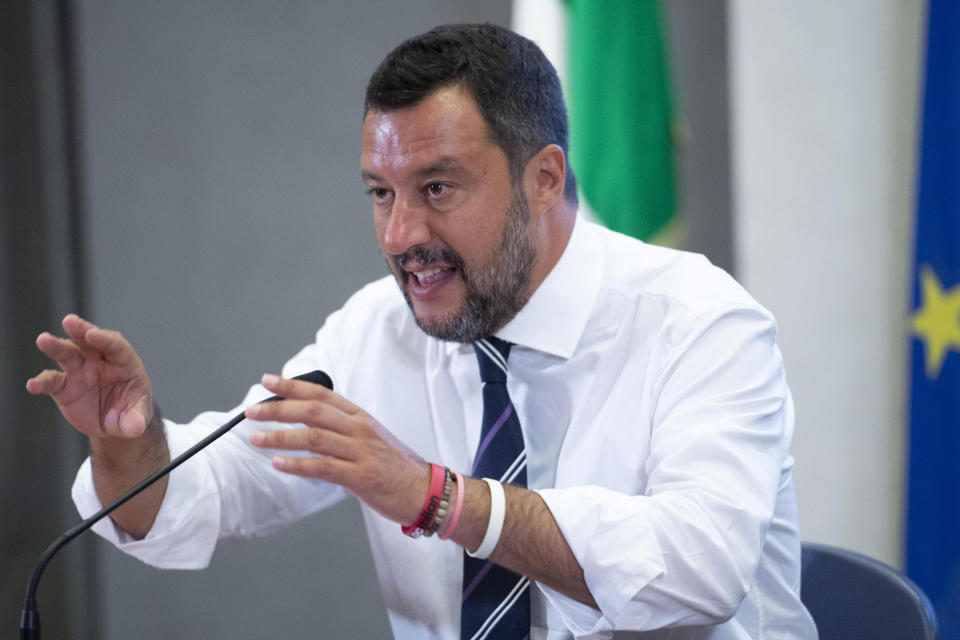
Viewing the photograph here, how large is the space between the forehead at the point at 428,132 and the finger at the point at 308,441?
1.79 ft

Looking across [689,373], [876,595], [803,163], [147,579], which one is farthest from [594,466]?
[803,163]

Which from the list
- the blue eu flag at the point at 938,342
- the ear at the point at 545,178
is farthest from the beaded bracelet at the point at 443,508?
the blue eu flag at the point at 938,342

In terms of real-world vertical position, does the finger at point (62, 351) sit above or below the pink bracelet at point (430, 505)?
above

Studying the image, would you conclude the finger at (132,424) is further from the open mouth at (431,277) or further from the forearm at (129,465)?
the open mouth at (431,277)

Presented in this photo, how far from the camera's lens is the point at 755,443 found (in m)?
1.24

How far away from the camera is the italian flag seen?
2508 millimetres

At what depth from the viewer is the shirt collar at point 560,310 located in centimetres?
149

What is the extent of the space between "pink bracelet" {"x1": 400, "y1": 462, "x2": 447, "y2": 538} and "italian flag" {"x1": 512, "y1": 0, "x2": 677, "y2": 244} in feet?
5.22

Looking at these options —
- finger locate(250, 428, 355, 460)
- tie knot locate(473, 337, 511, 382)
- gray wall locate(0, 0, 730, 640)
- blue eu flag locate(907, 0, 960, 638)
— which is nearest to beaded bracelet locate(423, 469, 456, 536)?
finger locate(250, 428, 355, 460)

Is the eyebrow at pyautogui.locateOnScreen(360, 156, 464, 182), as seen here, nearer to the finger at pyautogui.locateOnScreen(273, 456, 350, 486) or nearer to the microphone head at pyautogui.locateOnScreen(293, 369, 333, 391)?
the microphone head at pyautogui.locateOnScreen(293, 369, 333, 391)

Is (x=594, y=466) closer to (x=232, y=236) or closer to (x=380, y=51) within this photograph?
(x=232, y=236)

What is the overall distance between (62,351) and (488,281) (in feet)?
2.10

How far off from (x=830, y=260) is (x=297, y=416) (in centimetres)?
219

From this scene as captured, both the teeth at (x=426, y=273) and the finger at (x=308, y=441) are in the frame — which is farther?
the teeth at (x=426, y=273)
